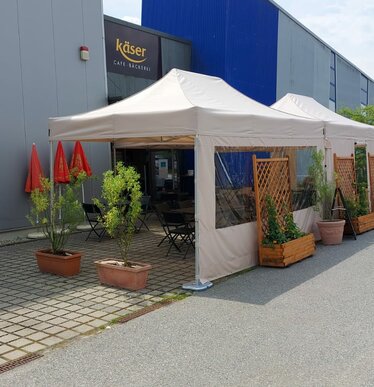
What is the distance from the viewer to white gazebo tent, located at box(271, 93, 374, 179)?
9.14m

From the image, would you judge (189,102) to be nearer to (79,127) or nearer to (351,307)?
(79,127)

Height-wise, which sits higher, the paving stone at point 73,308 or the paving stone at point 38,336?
the paving stone at point 73,308

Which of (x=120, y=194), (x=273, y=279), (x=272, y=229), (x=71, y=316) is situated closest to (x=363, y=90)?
(x=272, y=229)

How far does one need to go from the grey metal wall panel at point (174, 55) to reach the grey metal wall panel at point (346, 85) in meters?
14.0

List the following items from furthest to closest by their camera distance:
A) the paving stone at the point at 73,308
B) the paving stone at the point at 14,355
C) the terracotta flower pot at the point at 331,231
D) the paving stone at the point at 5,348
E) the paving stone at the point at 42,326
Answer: the terracotta flower pot at the point at 331,231
the paving stone at the point at 73,308
the paving stone at the point at 42,326
the paving stone at the point at 5,348
the paving stone at the point at 14,355

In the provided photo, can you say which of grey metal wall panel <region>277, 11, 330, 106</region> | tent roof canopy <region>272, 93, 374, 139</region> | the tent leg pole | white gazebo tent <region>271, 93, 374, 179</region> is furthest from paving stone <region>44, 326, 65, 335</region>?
grey metal wall panel <region>277, 11, 330, 106</region>

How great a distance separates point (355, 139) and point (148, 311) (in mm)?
7127

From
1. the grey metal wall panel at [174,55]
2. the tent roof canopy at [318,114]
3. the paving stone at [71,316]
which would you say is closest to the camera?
the paving stone at [71,316]

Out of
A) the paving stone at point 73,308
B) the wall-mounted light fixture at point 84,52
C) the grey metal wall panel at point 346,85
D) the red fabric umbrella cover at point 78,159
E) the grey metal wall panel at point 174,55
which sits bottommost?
the paving stone at point 73,308

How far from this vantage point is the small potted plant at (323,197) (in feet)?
27.3

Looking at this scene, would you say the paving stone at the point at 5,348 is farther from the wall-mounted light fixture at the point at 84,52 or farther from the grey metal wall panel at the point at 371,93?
the grey metal wall panel at the point at 371,93

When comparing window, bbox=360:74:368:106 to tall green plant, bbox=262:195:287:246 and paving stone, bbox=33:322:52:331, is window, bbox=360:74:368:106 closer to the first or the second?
tall green plant, bbox=262:195:287:246

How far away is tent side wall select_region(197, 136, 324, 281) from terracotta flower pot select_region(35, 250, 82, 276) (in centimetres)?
177

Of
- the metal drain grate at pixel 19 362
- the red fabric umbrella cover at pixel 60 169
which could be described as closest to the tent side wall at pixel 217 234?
the metal drain grate at pixel 19 362
